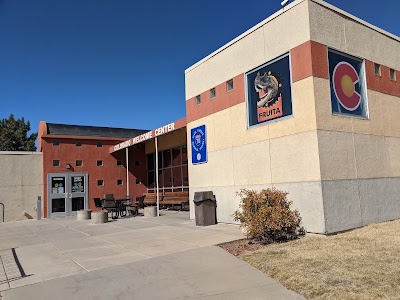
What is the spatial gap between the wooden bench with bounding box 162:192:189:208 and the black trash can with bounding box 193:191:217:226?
629 centimetres

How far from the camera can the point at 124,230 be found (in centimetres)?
1246

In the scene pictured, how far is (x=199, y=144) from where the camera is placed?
47.7ft

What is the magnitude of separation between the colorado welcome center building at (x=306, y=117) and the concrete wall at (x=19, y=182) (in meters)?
11.7

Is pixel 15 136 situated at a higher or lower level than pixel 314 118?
higher

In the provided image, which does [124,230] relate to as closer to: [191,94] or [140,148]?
[191,94]

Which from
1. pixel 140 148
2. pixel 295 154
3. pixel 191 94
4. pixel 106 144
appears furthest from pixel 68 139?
pixel 295 154

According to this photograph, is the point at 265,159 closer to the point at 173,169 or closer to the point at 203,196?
the point at 203,196

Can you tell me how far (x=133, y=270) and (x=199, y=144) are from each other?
833 cm

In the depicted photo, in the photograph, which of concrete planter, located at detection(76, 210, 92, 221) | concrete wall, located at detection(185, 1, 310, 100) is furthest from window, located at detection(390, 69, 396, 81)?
concrete planter, located at detection(76, 210, 92, 221)

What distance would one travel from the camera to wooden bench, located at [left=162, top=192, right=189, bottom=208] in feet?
62.6

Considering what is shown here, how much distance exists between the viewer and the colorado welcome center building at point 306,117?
957 centimetres

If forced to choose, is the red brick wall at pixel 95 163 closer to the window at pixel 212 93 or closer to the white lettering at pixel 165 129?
the white lettering at pixel 165 129

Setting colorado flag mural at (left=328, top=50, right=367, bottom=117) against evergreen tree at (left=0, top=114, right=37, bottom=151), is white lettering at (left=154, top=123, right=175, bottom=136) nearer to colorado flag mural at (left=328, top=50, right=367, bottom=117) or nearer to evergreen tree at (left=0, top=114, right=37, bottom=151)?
colorado flag mural at (left=328, top=50, right=367, bottom=117)

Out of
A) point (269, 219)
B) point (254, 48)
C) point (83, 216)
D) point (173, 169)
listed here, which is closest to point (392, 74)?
point (254, 48)
